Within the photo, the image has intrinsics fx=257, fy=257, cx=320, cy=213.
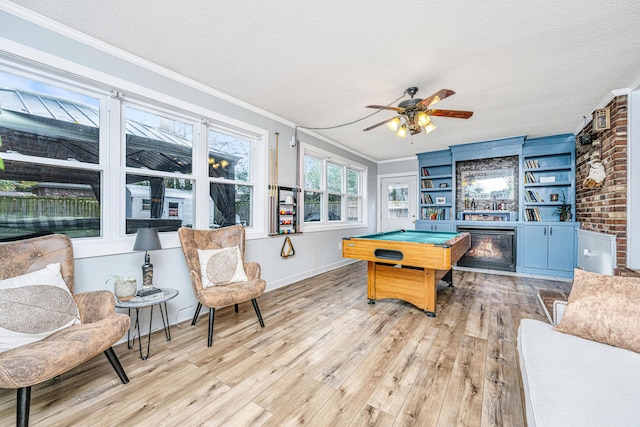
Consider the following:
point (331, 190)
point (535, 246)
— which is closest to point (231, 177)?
point (331, 190)

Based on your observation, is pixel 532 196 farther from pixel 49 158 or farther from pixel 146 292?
pixel 49 158

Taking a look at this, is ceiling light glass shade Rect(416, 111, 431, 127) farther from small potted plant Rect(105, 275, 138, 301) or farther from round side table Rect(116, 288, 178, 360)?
small potted plant Rect(105, 275, 138, 301)

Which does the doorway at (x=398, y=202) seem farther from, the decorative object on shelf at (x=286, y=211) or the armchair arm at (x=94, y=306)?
the armchair arm at (x=94, y=306)

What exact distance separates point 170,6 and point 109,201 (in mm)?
1617

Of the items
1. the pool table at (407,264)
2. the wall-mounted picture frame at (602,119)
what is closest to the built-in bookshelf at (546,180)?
the wall-mounted picture frame at (602,119)

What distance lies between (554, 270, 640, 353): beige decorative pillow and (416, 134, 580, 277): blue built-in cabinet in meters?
3.71

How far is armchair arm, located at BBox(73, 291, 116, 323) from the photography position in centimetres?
174

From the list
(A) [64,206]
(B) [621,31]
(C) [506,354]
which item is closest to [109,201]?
(A) [64,206]

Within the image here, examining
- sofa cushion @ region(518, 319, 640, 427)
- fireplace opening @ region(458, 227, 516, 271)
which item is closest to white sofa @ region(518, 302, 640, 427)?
sofa cushion @ region(518, 319, 640, 427)

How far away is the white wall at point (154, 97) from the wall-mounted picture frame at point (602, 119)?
377cm

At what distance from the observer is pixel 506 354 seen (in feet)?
6.70

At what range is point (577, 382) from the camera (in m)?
1.05

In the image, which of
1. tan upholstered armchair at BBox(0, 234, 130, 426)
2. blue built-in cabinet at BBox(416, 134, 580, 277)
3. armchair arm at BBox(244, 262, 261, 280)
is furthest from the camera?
blue built-in cabinet at BBox(416, 134, 580, 277)

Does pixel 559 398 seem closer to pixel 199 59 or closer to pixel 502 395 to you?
pixel 502 395
